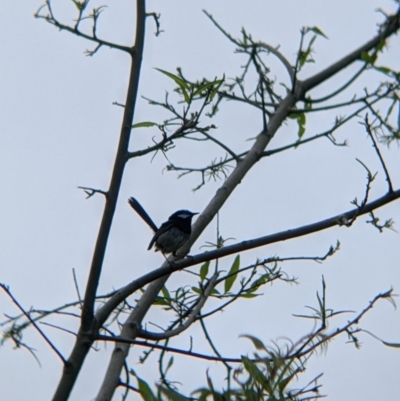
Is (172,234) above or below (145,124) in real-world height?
above

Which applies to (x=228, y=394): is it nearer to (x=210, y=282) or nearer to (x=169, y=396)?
(x=169, y=396)

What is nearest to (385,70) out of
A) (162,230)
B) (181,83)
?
(181,83)

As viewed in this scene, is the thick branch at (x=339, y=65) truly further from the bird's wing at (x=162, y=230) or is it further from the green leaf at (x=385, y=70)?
the bird's wing at (x=162, y=230)

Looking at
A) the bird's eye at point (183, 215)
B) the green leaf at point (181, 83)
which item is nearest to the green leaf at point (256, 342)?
the green leaf at point (181, 83)

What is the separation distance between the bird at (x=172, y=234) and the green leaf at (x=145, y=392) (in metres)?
3.52

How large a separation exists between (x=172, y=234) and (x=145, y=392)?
3.86 meters

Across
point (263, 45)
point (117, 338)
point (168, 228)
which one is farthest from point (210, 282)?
point (168, 228)

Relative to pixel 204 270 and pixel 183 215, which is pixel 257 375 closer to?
pixel 204 270

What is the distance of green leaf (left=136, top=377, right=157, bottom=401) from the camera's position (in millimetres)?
2459

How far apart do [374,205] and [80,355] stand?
4.35ft

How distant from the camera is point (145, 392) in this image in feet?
8.14

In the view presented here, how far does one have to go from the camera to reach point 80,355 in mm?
3145

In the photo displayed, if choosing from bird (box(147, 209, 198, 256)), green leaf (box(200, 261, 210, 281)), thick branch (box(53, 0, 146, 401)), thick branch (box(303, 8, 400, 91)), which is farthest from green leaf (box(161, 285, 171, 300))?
bird (box(147, 209, 198, 256))

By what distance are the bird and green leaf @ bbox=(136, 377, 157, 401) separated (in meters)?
3.52
